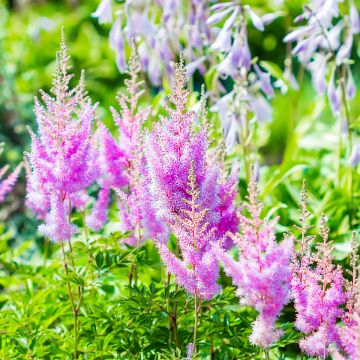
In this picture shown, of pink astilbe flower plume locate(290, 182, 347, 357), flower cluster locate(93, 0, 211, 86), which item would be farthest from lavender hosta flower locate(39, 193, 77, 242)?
flower cluster locate(93, 0, 211, 86)

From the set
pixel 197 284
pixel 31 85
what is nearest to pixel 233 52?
pixel 197 284

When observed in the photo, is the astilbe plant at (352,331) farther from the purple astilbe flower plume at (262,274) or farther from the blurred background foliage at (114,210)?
the blurred background foliage at (114,210)

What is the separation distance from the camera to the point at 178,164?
2.39 metres

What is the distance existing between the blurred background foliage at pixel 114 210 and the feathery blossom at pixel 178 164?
1.20 ft

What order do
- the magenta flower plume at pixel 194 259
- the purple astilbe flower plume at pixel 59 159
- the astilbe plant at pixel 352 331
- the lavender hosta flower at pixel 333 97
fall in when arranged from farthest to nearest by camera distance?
1. the lavender hosta flower at pixel 333 97
2. the purple astilbe flower plume at pixel 59 159
3. the magenta flower plume at pixel 194 259
4. the astilbe plant at pixel 352 331

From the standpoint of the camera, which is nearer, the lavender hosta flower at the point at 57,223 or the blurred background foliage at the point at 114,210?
the lavender hosta flower at the point at 57,223

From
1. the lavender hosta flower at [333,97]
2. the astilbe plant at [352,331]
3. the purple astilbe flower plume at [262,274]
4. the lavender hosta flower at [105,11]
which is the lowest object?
the astilbe plant at [352,331]

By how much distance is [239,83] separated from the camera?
3574mm

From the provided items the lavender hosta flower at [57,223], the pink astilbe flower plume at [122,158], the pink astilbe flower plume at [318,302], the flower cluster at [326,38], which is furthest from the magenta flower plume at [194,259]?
the flower cluster at [326,38]

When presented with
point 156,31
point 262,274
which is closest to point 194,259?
point 262,274

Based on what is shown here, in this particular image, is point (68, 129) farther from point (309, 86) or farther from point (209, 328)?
point (309, 86)

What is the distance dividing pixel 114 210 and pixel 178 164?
2.16 m

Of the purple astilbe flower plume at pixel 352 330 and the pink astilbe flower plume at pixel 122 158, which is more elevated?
the pink astilbe flower plume at pixel 122 158

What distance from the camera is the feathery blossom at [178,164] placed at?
7.83ft
